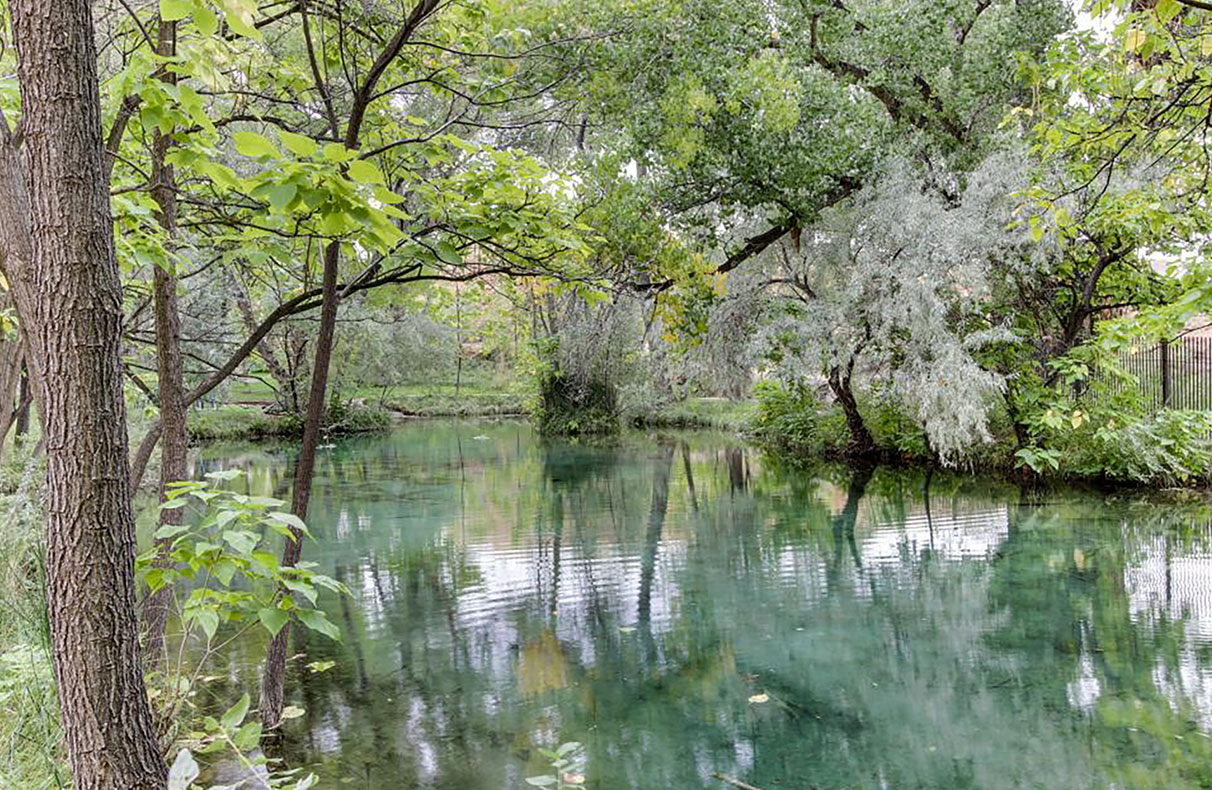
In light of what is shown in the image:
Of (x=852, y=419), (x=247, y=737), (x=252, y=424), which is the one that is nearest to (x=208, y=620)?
(x=247, y=737)

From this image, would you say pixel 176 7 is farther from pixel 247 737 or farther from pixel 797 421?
pixel 797 421

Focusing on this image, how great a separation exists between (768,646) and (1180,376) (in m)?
8.64

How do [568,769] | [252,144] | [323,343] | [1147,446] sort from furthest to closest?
[1147,446] < [568,769] < [323,343] < [252,144]

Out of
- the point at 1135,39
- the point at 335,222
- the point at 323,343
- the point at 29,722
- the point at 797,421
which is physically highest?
the point at 1135,39

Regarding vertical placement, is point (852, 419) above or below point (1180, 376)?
below

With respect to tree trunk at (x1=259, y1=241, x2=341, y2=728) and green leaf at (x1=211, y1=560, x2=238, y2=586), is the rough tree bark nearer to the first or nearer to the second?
tree trunk at (x1=259, y1=241, x2=341, y2=728)

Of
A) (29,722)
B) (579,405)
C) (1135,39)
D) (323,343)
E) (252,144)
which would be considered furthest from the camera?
(579,405)

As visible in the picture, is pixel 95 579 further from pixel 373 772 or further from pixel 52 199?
pixel 373 772

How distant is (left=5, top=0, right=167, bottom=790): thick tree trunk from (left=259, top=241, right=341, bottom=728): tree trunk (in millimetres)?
1431

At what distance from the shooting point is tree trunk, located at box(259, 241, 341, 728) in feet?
10.0

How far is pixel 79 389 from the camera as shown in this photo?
4.39ft

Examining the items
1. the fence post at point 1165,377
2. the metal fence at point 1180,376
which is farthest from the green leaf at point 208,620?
the fence post at point 1165,377

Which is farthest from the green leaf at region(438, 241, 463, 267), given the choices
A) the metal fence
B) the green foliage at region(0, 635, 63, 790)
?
the metal fence

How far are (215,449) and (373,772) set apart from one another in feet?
46.4
